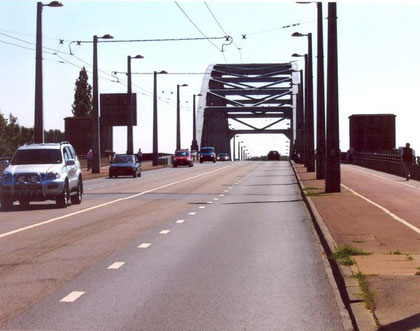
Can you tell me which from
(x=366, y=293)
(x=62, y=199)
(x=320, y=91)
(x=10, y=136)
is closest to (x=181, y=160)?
(x=320, y=91)

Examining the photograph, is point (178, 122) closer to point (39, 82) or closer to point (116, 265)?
point (39, 82)

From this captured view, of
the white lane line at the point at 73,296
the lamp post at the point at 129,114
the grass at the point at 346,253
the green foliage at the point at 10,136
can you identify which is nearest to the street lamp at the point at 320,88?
the lamp post at the point at 129,114

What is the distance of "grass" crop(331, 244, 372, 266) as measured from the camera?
35.5 feet

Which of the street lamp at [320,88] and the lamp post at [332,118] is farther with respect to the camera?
the street lamp at [320,88]

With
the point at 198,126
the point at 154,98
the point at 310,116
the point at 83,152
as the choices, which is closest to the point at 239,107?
the point at 198,126

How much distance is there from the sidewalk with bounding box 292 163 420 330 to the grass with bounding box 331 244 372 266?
0.11m

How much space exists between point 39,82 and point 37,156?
1233cm

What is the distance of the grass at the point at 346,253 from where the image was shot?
35.5 feet

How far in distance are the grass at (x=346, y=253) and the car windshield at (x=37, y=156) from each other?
543 inches

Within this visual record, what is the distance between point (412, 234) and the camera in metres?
14.6

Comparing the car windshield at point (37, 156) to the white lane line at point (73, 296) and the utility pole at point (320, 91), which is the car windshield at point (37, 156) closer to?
the white lane line at point (73, 296)

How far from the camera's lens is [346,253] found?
11.7m

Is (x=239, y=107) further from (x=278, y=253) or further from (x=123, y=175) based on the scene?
(x=278, y=253)

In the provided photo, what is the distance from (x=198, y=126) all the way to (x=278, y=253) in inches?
4335
